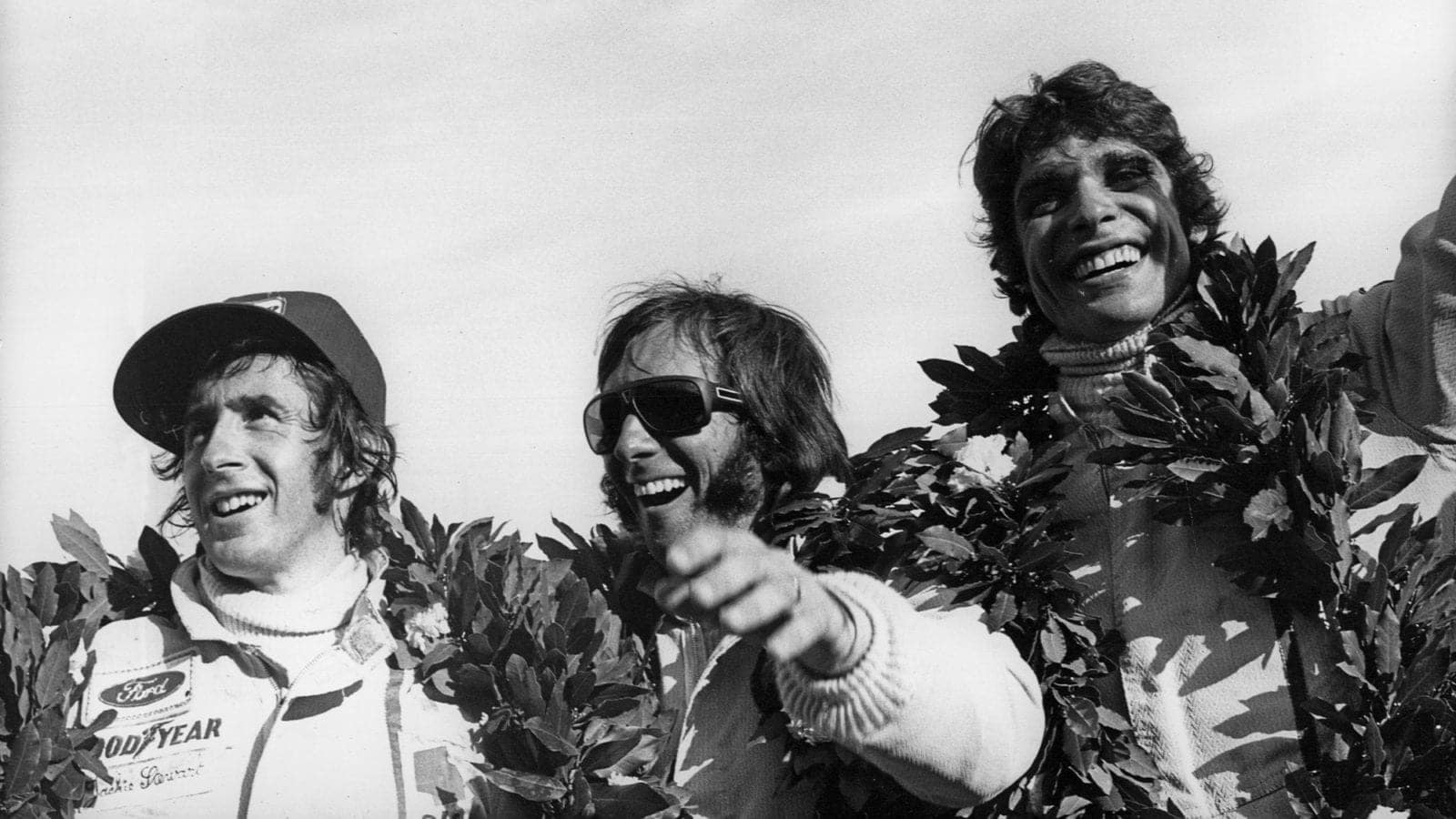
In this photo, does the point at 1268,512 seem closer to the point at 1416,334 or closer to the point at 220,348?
the point at 1416,334

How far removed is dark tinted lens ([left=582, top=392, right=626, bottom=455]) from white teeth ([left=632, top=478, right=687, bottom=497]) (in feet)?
0.29

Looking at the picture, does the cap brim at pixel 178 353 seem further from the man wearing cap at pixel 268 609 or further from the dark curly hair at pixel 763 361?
the dark curly hair at pixel 763 361

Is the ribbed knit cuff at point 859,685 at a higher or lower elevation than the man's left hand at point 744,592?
lower

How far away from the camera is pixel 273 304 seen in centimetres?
252

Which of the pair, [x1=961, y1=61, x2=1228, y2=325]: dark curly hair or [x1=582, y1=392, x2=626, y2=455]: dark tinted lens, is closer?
[x1=961, y1=61, x2=1228, y2=325]: dark curly hair

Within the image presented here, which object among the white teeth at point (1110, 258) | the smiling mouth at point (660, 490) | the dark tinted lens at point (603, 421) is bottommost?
the smiling mouth at point (660, 490)

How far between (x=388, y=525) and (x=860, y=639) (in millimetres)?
1371

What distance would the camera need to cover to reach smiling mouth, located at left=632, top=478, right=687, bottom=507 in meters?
2.23

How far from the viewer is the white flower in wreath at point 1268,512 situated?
1.73 m

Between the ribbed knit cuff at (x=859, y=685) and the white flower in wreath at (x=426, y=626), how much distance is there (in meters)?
1.07

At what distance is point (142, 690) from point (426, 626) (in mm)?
516

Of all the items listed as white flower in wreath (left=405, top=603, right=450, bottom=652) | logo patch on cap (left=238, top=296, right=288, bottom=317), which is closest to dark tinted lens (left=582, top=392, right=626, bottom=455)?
white flower in wreath (left=405, top=603, right=450, bottom=652)

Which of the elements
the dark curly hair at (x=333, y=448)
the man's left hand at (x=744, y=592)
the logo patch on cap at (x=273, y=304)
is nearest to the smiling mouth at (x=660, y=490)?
the dark curly hair at (x=333, y=448)

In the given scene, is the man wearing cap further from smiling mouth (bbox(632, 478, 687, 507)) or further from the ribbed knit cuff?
the ribbed knit cuff
